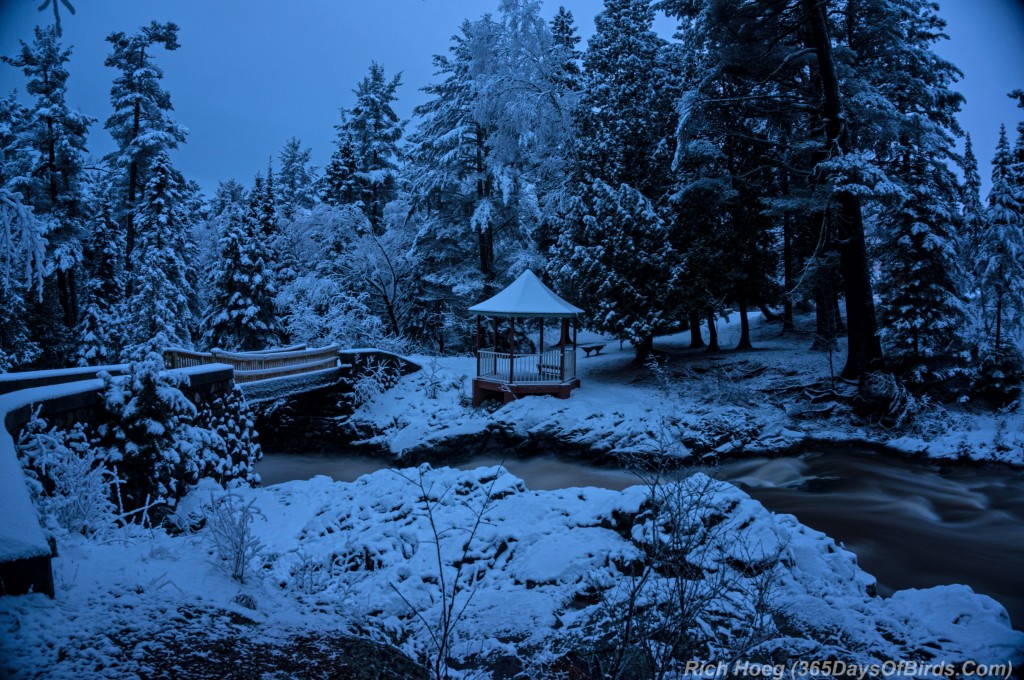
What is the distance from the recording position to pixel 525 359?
18.0 meters

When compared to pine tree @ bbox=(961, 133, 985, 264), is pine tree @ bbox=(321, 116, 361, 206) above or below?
above

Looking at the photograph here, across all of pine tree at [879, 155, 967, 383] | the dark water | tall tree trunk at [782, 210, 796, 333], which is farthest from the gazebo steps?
pine tree at [879, 155, 967, 383]

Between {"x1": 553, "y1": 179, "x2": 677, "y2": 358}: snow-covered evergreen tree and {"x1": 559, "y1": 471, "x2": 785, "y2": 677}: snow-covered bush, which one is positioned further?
{"x1": 553, "y1": 179, "x2": 677, "y2": 358}: snow-covered evergreen tree

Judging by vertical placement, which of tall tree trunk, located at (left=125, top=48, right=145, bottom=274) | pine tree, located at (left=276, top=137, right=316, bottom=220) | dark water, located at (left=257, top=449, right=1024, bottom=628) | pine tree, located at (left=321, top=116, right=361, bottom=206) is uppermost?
pine tree, located at (left=276, top=137, right=316, bottom=220)

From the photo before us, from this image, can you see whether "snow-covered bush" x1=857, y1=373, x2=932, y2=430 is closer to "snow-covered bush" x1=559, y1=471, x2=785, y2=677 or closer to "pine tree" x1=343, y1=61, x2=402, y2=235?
"snow-covered bush" x1=559, y1=471, x2=785, y2=677

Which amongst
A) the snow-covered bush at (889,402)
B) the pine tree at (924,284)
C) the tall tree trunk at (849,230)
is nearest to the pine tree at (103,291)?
the tall tree trunk at (849,230)

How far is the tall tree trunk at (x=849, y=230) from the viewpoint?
562 inches

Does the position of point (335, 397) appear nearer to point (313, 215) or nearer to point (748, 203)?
point (313, 215)

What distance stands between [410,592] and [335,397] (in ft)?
45.3

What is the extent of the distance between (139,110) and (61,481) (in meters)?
14.8

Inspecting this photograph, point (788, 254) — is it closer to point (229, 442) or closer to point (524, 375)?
point (524, 375)

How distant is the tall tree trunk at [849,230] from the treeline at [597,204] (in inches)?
2.6

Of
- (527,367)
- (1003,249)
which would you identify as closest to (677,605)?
(1003,249)

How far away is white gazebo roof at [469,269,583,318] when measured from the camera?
53.6ft
